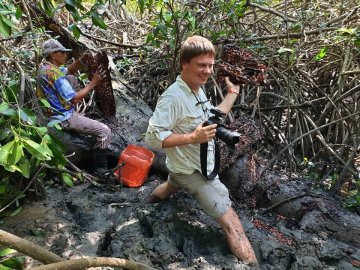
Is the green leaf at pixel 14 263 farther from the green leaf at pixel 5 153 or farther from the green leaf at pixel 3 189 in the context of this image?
the green leaf at pixel 3 189

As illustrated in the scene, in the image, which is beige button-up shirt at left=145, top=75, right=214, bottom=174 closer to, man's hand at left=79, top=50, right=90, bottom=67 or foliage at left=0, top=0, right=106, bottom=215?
foliage at left=0, top=0, right=106, bottom=215

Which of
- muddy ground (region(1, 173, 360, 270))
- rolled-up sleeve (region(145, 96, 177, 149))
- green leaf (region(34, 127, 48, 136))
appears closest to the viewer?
green leaf (region(34, 127, 48, 136))

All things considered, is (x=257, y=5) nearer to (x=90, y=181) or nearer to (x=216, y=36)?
(x=216, y=36)

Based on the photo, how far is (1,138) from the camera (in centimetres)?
206

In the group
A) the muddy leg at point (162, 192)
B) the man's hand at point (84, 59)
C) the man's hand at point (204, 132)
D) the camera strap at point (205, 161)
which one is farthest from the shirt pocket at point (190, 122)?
the man's hand at point (84, 59)

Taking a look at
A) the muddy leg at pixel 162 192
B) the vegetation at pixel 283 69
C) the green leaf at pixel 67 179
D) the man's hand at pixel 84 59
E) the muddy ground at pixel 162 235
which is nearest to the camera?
the muddy ground at pixel 162 235

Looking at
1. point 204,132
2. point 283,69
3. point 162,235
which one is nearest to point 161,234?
point 162,235

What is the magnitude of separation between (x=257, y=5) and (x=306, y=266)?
2.19 metres

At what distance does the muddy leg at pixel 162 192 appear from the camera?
265 centimetres

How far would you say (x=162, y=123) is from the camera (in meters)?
2.15

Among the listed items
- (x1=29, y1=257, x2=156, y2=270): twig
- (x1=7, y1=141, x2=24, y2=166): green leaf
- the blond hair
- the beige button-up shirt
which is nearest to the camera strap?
the beige button-up shirt

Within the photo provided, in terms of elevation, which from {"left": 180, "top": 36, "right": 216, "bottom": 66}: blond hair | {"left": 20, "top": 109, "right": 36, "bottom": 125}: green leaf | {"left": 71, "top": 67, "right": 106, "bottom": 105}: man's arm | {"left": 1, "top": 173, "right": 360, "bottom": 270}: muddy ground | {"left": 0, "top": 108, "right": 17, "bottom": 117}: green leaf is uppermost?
{"left": 180, "top": 36, "right": 216, "bottom": 66}: blond hair

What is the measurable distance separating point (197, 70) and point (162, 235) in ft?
3.28

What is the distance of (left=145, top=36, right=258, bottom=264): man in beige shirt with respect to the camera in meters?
2.15
